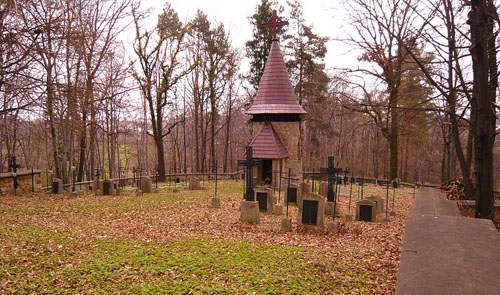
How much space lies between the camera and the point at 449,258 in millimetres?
2350

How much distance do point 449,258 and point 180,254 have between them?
17.2 ft

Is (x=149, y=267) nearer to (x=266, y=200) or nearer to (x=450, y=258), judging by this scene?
(x=450, y=258)

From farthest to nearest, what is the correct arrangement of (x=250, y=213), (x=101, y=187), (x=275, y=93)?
(x=275, y=93) < (x=101, y=187) < (x=250, y=213)

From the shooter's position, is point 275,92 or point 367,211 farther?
point 275,92

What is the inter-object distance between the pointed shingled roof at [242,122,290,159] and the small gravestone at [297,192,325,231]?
26.1 ft

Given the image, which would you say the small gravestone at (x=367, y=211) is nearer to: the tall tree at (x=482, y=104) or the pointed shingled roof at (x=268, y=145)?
the tall tree at (x=482, y=104)

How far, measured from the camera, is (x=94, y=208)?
10.9 meters

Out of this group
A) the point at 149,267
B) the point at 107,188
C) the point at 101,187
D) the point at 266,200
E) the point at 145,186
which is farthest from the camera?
the point at 145,186

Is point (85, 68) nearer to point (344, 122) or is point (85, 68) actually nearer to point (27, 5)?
point (27, 5)

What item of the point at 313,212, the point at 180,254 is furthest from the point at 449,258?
the point at 313,212

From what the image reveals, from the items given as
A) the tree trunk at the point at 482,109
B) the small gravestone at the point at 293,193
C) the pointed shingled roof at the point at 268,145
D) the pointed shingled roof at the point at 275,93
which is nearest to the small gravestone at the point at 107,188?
the pointed shingled roof at the point at 268,145

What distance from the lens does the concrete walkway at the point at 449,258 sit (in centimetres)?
200

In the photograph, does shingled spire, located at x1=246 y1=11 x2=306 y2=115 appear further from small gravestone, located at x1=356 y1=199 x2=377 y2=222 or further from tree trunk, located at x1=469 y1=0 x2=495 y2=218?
tree trunk, located at x1=469 y1=0 x2=495 y2=218

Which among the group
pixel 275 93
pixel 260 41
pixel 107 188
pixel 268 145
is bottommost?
pixel 107 188
